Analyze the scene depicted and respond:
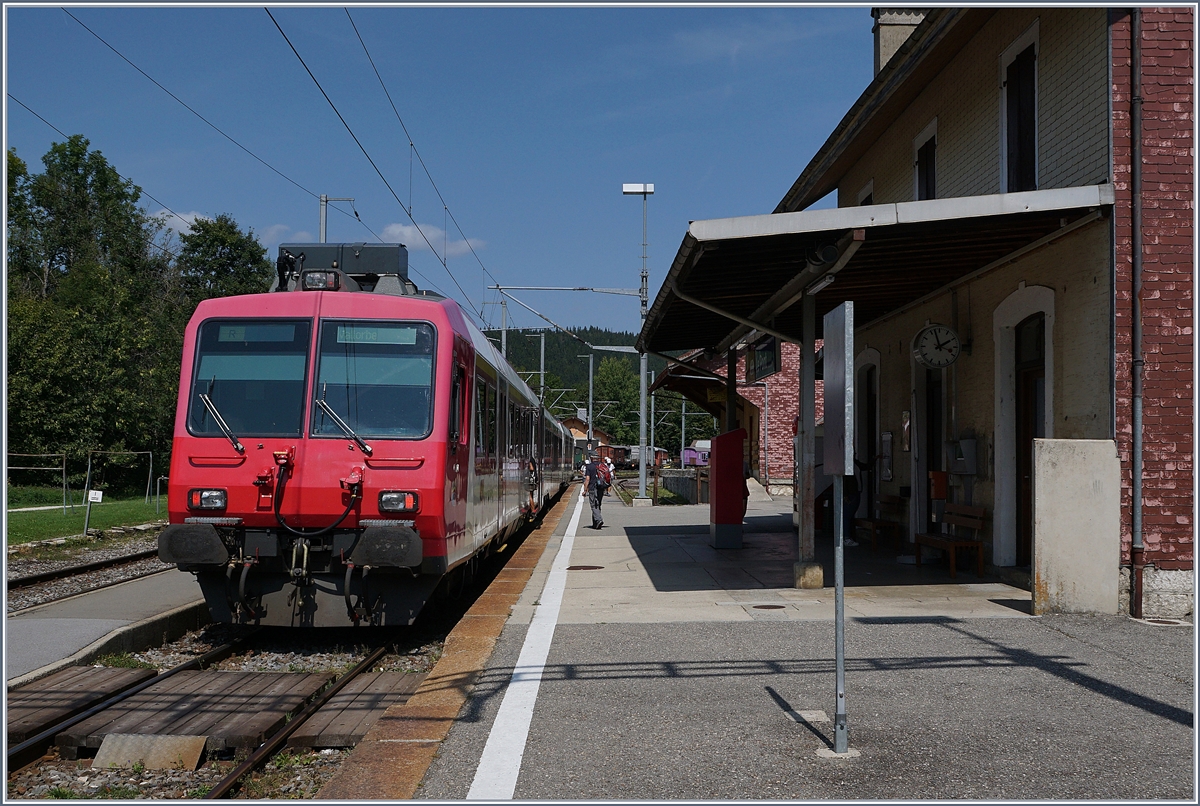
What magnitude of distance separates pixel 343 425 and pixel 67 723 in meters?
3.03

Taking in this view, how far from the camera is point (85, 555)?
16.5m

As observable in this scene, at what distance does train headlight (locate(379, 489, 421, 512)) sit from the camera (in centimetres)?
808

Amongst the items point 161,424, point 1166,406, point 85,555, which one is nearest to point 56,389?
point 161,424

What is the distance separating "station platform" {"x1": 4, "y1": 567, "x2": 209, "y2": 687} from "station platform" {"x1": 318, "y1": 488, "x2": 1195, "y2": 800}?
284cm

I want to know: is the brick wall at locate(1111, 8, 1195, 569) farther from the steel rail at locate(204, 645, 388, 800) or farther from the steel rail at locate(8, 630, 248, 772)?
the steel rail at locate(8, 630, 248, 772)

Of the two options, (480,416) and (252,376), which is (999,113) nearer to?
(480,416)

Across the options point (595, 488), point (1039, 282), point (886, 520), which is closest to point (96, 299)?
point (595, 488)

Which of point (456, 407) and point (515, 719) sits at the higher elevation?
point (456, 407)

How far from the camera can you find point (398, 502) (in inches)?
319

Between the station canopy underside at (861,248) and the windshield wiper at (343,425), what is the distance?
327 cm

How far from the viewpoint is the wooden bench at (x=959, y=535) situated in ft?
38.1

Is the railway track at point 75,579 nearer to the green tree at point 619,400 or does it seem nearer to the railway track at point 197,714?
the railway track at point 197,714

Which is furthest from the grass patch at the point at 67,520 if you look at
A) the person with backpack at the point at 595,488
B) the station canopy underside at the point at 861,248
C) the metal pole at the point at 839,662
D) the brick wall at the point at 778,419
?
the brick wall at the point at 778,419

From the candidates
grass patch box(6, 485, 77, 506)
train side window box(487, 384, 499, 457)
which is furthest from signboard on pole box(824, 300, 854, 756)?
grass patch box(6, 485, 77, 506)
